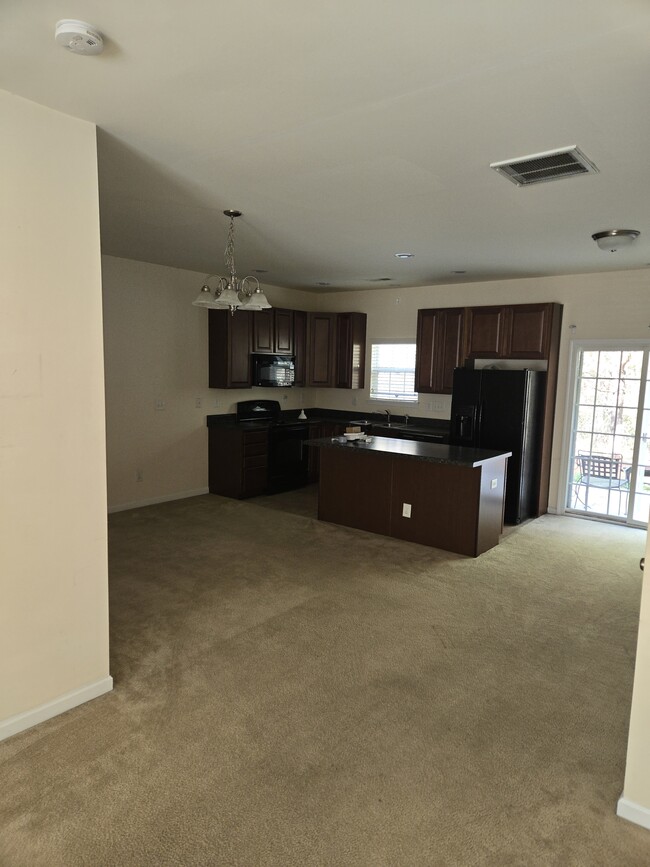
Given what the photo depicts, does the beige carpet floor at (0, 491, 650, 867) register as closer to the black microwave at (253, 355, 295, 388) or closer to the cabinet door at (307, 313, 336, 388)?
the black microwave at (253, 355, 295, 388)

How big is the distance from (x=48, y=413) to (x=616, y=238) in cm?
390

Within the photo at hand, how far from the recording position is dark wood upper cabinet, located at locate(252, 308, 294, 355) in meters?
6.67

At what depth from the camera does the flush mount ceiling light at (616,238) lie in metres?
3.95

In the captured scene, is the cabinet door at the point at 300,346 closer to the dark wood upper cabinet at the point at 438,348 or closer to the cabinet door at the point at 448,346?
the dark wood upper cabinet at the point at 438,348

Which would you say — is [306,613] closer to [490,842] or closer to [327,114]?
[490,842]

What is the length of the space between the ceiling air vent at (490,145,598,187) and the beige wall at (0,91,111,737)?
78.0 inches

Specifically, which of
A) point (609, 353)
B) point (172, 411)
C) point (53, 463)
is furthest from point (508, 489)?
point (53, 463)

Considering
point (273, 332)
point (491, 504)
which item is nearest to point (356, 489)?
point (491, 504)

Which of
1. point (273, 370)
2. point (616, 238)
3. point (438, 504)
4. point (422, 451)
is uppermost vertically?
point (616, 238)

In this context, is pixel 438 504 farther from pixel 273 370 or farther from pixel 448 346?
pixel 273 370

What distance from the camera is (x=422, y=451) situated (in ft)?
16.2

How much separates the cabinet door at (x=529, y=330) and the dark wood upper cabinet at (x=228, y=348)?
2999mm

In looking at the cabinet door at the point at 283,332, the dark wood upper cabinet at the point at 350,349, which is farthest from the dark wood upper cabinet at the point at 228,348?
the dark wood upper cabinet at the point at 350,349

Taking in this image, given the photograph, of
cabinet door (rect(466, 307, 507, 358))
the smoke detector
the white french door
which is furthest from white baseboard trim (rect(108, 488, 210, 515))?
the smoke detector
